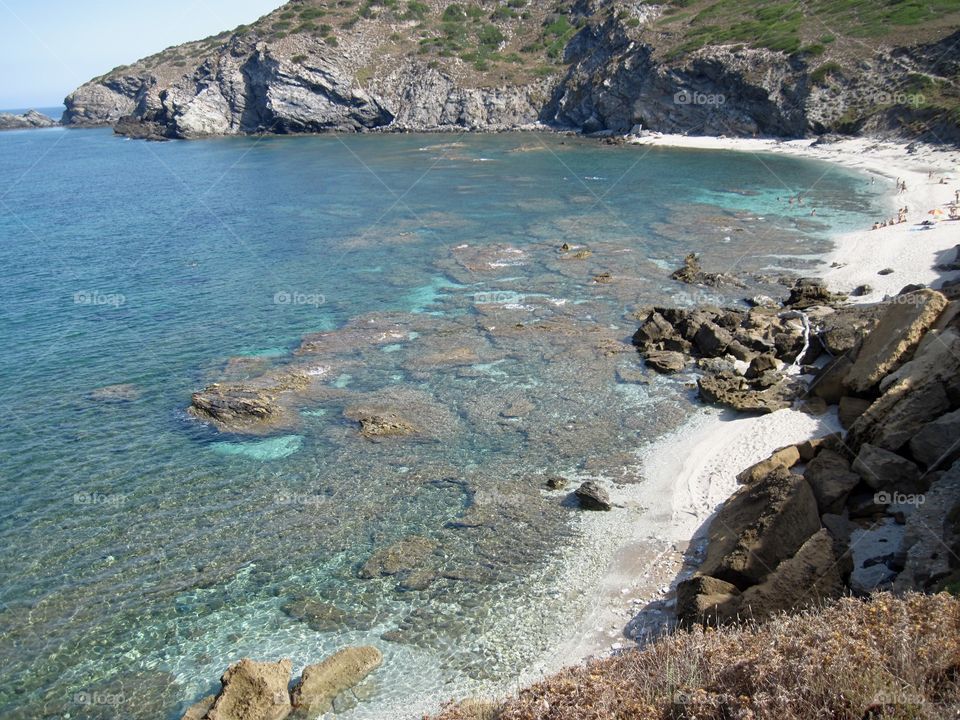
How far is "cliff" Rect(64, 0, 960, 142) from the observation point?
83062 mm

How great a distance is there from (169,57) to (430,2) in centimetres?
7368

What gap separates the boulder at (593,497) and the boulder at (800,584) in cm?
645

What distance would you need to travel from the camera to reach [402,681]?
51.2 feet

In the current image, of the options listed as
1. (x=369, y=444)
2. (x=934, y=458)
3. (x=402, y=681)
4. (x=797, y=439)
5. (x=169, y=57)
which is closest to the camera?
(x=402, y=681)

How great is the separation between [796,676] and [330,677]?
1024cm

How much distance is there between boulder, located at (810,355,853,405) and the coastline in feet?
2.97

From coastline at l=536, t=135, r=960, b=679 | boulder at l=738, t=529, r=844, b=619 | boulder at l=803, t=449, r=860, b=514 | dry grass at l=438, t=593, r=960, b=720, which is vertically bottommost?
coastline at l=536, t=135, r=960, b=679

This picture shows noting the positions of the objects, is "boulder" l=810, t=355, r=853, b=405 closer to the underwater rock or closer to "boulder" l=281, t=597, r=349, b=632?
"boulder" l=281, t=597, r=349, b=632

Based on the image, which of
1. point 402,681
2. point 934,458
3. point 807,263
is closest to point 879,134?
point 807,263

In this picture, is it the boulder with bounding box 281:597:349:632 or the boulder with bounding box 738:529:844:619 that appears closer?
the boulder with bounding box 738:529:844:619

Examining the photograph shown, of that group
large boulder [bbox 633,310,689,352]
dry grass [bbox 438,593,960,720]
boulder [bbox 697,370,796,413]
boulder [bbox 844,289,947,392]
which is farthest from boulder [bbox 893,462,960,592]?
large boulder [bbox 633,310,689,352]

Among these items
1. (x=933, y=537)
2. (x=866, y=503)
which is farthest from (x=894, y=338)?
(x=933, y=537)

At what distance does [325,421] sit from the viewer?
2738 centimetres

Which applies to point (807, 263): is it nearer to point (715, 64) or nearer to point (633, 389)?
point (633, 389)
